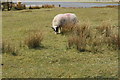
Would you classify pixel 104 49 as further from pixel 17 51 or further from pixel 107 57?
pixel 17 51

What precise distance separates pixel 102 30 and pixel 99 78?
509 cm

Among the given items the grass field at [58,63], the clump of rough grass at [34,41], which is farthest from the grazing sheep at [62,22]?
the grass field at [58,63]

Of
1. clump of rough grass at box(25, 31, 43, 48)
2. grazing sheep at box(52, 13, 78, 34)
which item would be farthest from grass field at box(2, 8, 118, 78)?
grazing sheep at box(52, 13, 78, 34)

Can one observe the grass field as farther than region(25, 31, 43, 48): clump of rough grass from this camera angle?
No

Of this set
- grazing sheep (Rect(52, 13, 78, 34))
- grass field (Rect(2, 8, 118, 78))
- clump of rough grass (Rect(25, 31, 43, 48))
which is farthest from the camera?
grazing sheep (Rect(52, 13, 78, 34))

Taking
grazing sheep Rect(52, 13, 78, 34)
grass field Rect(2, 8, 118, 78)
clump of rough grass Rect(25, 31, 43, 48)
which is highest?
grazing sheep Rect(52, 13, 78, 34)

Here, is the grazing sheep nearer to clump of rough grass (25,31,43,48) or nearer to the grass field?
clump of rough grass (25,31,43,48)

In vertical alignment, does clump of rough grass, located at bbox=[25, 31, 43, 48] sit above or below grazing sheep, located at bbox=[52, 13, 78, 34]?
below

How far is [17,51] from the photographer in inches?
271

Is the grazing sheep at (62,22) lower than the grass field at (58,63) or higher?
higher

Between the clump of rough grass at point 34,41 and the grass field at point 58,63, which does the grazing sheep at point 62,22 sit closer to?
the clump of rough grass at point 34,41

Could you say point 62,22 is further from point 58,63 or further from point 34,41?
point 58,63

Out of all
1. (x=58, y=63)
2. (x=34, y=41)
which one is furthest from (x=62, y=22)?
(x=58, y=63)

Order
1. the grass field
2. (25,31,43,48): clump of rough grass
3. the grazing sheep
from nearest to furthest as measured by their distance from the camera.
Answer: the grass field → (25,31,43,48): clump of rough grass → the grazing sheep
